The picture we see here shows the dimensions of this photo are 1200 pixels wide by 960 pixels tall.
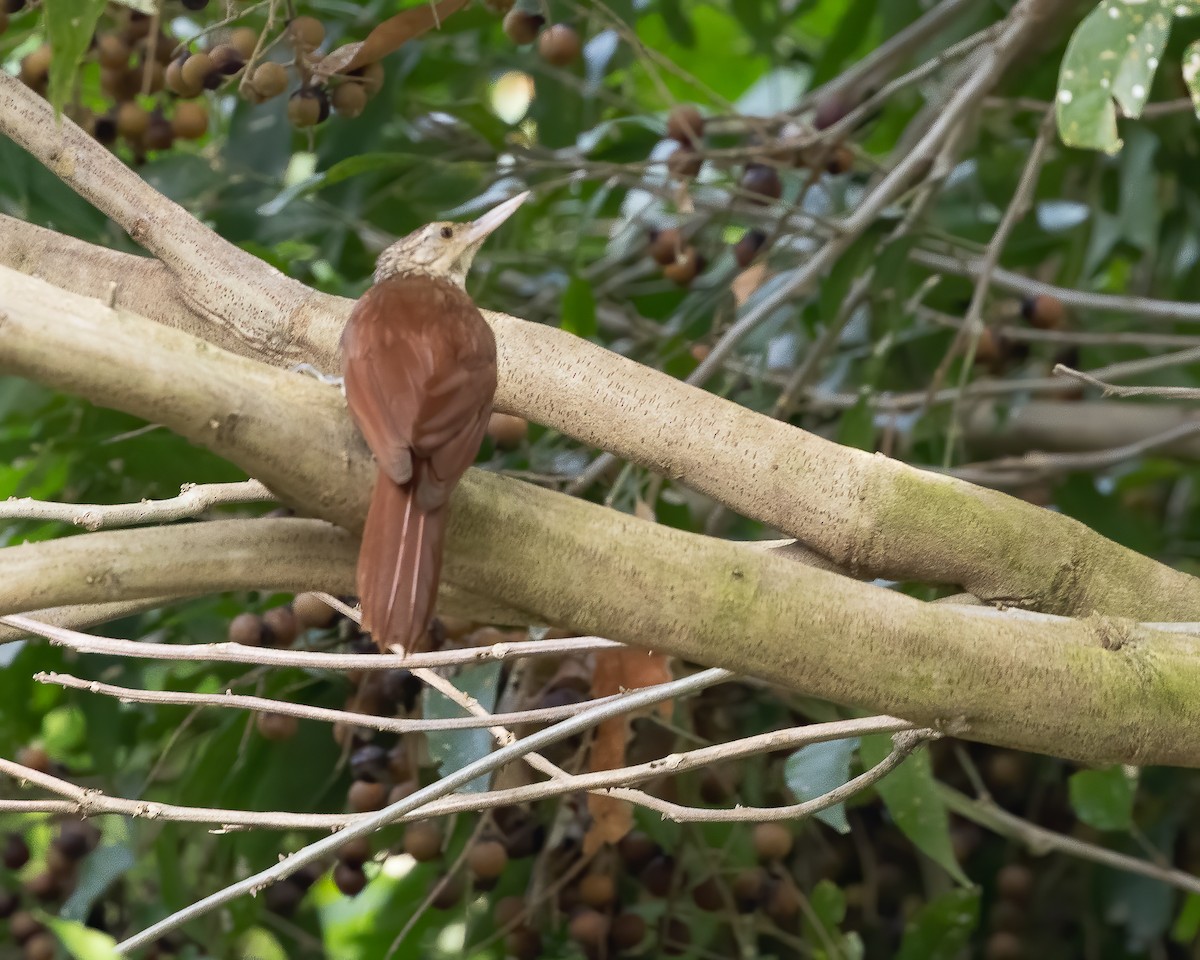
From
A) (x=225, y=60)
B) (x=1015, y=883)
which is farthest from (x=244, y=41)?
(x=1015, y=883)

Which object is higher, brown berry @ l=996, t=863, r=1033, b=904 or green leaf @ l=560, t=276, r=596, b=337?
green leaf @ l=560, t=276, r=596, b=337

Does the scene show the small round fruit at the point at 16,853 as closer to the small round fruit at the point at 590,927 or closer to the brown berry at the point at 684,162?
the small round fruit at the point at 590,927

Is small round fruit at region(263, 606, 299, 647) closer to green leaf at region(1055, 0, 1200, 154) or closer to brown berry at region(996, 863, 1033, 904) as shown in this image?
green leaf at region(1055, 0, 1200, 154)

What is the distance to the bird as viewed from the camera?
1343mm

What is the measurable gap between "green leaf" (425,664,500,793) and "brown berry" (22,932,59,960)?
52.6 inches

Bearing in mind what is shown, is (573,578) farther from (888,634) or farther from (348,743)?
(348,743)

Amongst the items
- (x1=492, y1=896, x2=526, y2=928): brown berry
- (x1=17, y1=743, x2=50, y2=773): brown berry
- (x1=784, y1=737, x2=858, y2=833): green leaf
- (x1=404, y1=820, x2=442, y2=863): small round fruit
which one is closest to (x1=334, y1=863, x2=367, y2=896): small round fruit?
(x1=404, y1=820, x2=442, y2=863): small round fruit

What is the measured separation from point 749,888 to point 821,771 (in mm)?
716

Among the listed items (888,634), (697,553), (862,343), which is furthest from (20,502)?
(862,343)

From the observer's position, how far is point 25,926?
3242mm

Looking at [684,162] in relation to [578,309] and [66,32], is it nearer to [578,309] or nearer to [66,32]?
[578,309]

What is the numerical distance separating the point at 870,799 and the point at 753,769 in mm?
343

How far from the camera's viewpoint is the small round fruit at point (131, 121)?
2898 millimetres

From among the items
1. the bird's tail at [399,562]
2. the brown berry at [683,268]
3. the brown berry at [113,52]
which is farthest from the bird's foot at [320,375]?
the brown berry at [683,268]
